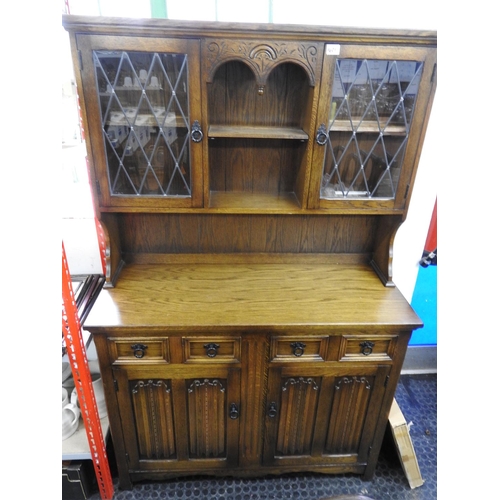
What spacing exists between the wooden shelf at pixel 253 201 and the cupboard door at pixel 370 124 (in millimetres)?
131

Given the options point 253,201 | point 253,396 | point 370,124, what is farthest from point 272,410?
point 370,124

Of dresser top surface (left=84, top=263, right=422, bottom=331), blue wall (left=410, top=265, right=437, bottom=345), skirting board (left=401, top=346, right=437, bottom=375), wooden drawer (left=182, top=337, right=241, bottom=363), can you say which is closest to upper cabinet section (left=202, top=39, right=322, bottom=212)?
dresser top surface (left=84, top=263, right=422, bottom=331)

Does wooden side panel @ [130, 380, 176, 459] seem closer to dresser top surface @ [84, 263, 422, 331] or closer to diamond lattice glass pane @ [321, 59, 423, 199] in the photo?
dresser top surface @ [84, 263, 422, 331]

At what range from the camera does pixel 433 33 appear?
1243 mm

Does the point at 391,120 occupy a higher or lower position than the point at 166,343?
higher

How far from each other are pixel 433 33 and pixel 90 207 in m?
1.62

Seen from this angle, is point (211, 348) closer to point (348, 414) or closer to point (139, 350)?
point (139, 350)

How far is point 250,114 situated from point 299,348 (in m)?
0.98

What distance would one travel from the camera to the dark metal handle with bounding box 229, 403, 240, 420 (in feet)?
5.21

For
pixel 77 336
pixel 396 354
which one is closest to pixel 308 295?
pixel 396 354

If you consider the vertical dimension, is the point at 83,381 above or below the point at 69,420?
above

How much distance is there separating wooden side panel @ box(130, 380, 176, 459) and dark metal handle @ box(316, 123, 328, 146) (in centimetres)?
113

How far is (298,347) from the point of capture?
4.82 feet
